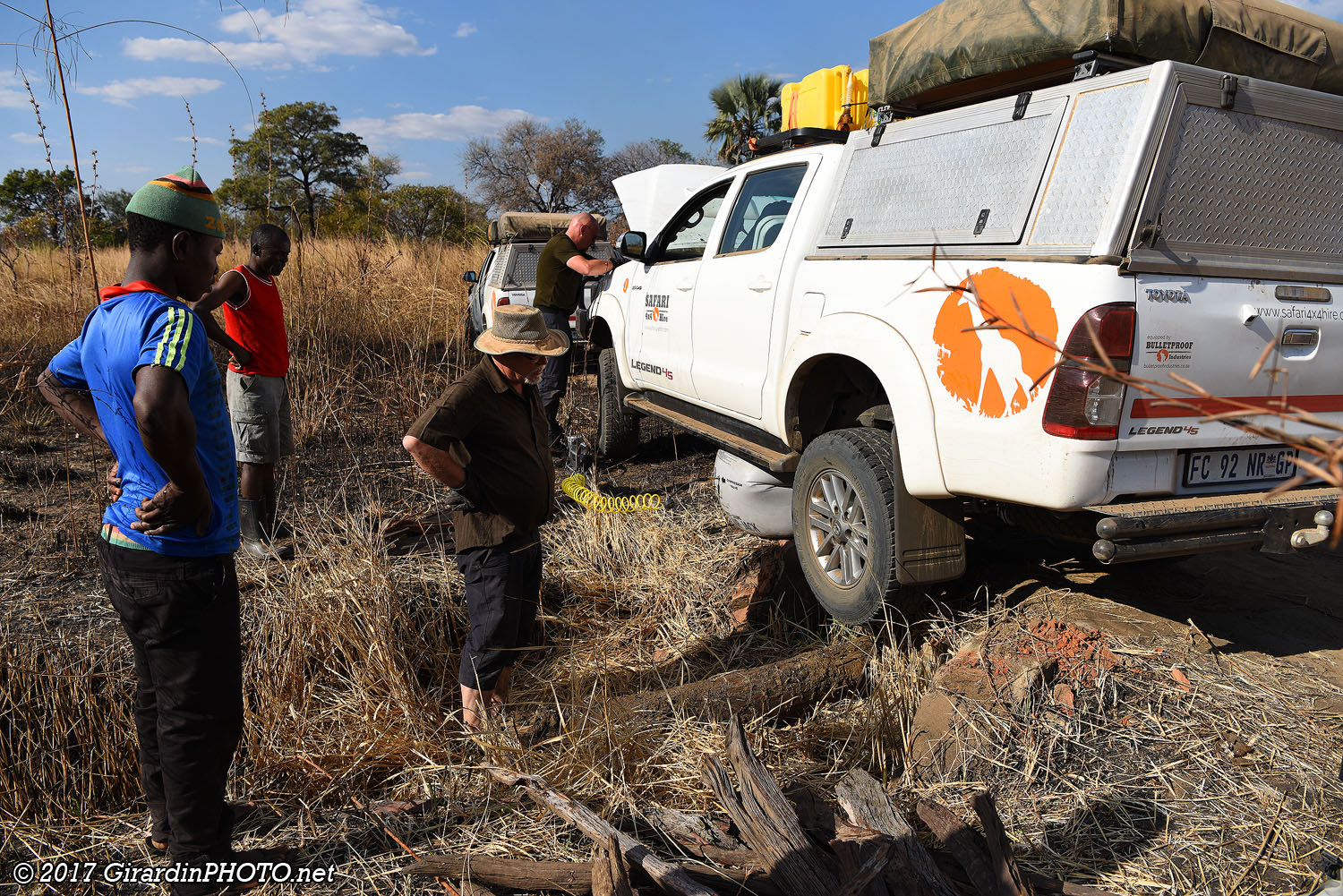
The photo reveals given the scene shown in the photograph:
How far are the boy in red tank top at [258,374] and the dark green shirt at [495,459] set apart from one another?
6.87ft

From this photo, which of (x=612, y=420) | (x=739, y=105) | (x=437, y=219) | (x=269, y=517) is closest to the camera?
(x=269, y=517)

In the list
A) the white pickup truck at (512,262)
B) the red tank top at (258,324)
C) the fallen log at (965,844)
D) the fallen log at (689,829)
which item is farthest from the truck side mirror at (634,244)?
the fallen log at (965,844)

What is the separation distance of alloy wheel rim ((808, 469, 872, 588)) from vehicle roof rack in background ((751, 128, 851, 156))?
1.90m

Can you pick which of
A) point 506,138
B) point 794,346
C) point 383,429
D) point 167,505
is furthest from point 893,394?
point 506,138

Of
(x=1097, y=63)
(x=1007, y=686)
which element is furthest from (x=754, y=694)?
(x=1097, y=63)

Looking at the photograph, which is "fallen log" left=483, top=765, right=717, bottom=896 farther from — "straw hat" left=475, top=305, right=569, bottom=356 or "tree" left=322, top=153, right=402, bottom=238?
"tree" left=322, top=153, right=402, bottom=238

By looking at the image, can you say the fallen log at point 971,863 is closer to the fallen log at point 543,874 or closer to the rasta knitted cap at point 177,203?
the fallen log at point 543,874

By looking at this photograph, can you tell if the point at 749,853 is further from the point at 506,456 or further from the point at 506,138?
the point at 506,138

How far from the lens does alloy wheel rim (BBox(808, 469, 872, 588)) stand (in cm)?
366

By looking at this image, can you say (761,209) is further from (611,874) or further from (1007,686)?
(611,874)

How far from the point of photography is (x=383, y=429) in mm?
7391

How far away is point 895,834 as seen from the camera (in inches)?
90.6

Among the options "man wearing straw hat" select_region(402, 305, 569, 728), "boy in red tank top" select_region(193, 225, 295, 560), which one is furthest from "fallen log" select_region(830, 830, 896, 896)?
"boy in red tank top" select_region(193, 225, 295, 560)

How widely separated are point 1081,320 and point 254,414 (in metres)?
4.34
